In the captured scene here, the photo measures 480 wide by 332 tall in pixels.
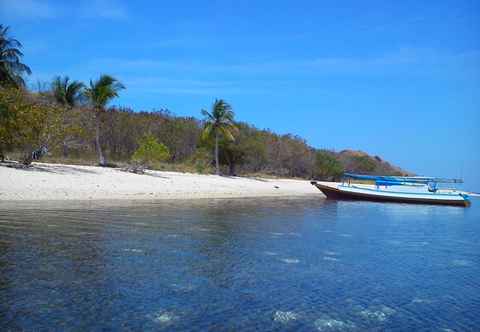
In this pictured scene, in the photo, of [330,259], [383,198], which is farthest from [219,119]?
[330,259]

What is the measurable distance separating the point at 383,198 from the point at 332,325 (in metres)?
38.2

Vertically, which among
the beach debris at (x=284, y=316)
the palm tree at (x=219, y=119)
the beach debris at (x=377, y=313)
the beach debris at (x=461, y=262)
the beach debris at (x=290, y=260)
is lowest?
the beach debris at (x=284, y=316)

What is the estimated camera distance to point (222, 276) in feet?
37.0

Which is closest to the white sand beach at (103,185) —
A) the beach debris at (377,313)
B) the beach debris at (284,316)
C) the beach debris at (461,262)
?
the beach debris at (284,316)

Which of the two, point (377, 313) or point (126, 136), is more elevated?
point (126, 136)

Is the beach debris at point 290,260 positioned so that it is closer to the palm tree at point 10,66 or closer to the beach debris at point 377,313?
the beach debris at point 377,313

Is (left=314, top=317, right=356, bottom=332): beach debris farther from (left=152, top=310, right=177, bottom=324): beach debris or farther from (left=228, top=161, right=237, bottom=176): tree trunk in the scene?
(left=228, top=161, right=237, bottom=176): tree trunk

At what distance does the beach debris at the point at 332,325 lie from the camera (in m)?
7.98

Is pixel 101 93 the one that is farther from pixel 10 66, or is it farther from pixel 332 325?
pixel 332 325

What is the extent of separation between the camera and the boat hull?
145ft

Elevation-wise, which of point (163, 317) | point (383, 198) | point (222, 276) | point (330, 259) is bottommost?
point (163, 317)

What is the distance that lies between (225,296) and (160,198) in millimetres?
22359

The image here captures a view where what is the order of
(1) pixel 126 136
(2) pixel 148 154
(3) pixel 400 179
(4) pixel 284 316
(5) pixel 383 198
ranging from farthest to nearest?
(1) pixel 126 136, (3) pixel 400 179, (5) pixel 383 198, (2) pixel 148 154, (4) pixel 284 316

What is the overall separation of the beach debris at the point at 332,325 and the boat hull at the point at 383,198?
1459 inches
